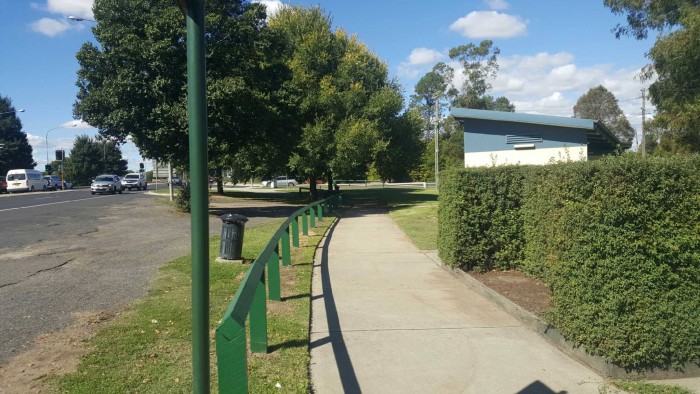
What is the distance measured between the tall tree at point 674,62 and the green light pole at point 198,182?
1809 centimetres

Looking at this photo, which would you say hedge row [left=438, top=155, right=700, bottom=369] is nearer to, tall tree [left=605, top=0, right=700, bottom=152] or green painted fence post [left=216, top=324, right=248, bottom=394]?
green painted fence post [left=216, top=324, right=248, bottom=394]

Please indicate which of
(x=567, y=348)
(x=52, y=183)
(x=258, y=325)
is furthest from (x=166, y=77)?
(x=52, y=183)

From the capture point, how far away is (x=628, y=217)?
16.1ft

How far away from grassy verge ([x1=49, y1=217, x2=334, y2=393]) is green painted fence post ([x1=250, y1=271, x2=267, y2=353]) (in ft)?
0.35

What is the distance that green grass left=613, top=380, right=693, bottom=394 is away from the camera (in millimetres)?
4480

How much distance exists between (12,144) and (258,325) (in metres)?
89.9

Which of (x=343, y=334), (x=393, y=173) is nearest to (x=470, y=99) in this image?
(x=393, y=173)

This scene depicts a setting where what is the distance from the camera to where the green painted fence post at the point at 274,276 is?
7.37 m

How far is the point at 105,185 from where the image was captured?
44.2m

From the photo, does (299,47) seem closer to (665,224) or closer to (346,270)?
(346,270)

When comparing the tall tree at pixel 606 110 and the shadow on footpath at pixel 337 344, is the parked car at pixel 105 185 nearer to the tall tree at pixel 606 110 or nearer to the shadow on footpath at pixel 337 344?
the shadow on footpath at pixel 337 344

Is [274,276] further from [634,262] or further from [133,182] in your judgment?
[133,182]

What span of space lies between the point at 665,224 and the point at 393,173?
29.7 m

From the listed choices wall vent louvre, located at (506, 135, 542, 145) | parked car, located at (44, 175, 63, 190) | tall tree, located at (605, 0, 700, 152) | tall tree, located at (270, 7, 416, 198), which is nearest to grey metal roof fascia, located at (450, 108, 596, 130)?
wall vent louvre, located at (506, 135, 542, 145)
